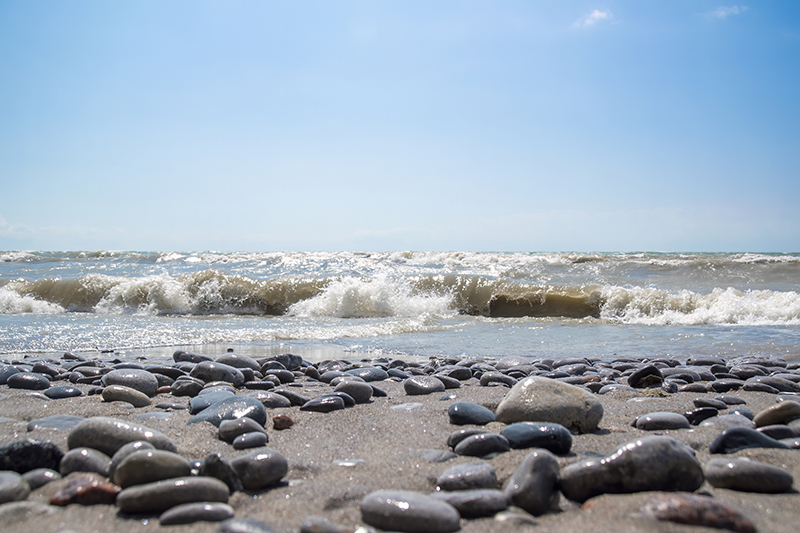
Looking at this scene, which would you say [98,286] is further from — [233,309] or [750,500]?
[750,500]

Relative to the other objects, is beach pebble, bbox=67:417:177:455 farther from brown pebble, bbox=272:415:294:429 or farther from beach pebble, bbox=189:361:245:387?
beach pebble, bbox=189:361:245:387

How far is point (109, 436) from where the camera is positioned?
1788 mm

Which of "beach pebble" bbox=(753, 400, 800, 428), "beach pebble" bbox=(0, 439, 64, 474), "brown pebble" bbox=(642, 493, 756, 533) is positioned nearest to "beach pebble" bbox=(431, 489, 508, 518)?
"brown pebble" bbox=(642, 493, 756, 533)

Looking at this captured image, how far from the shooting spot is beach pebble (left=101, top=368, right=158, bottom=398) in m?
3.12

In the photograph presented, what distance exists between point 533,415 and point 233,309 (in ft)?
30.7

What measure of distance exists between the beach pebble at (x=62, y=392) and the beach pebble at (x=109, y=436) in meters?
1.42

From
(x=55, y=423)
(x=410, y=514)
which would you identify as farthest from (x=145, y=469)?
(x=55, y=423)

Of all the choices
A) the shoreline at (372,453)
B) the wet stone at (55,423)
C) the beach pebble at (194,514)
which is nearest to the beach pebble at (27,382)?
the shoreline at (372,453)

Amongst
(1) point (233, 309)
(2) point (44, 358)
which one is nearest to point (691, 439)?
(2) point (44, 358)

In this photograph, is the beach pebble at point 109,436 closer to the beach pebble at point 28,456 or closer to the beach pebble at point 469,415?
the beach pebble at point 28,456

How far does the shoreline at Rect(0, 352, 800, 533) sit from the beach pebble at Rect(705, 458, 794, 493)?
32 millimetres

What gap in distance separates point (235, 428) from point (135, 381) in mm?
1407

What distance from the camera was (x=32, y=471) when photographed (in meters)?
1.59

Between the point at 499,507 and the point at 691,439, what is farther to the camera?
the point at 691,439
